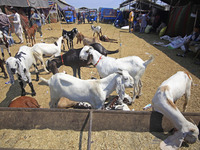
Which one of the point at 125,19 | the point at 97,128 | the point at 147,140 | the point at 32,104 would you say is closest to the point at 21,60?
the point at 32,104

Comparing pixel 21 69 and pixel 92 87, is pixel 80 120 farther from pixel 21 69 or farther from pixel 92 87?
pixel 21 69

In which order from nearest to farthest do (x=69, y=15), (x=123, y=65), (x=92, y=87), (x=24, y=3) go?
(x=92, y=87) → (x=123, y=65) → (x=24, y=3) → (x=69, y=15)

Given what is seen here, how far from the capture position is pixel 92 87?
2.96 metres

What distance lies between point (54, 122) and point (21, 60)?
2.73m

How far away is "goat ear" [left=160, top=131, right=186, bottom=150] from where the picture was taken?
235 centimetres

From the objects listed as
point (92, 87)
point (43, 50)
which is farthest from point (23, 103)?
point (43, 50)

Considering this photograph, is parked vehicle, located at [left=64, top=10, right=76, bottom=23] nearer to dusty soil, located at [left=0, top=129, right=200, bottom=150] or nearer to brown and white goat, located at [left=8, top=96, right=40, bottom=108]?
brown and white goat, located at [left=8, top=96, right=40, bottom=108]

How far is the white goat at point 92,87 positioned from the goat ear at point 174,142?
126cm

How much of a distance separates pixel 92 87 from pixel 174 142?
79.4 inches

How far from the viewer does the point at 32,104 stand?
3.42 m

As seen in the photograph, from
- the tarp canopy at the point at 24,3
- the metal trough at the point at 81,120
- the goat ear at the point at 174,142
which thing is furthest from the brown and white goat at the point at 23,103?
the tarp canopy at the point at 24,3

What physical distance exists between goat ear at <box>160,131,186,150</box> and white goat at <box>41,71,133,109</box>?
1.26m

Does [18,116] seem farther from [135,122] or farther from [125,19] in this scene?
[125,19]

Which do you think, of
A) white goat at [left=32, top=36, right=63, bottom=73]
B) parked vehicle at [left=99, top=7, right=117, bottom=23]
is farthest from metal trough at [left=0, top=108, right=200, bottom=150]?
parked vehicle at [left=99, top=7, right=117, bottom=23]
